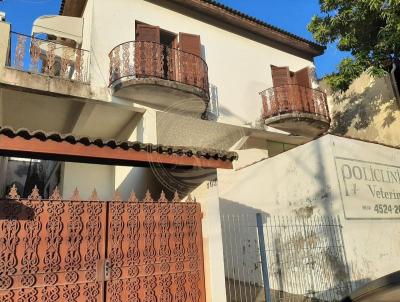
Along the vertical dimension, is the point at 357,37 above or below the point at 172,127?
above

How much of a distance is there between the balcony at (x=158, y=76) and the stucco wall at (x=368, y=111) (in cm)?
Answer: 629

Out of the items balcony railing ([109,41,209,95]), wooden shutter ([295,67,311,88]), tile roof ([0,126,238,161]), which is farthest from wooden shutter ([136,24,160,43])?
wooden shutter ([295,67,311,88])

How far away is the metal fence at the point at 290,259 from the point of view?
730 cm

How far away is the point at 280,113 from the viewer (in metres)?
12.1

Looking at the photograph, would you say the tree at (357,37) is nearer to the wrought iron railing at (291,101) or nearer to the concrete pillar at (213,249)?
the wrought iron railing at (291,101)

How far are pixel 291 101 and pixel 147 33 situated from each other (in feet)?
18.8

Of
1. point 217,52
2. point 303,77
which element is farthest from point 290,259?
point 303,77

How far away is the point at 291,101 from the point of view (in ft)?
40.6

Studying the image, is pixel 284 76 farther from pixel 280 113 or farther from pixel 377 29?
pixel 377 29

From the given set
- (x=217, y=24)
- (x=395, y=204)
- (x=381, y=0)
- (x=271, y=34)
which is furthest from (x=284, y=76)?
(x=395, y=204)

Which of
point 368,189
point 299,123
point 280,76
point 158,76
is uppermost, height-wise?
point 280,76

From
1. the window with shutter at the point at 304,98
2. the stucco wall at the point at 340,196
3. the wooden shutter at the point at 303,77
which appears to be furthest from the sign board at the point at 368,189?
the wooden shutter at the point at 303,77

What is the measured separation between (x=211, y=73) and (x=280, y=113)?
2900 millimetres

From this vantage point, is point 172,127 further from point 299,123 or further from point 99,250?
point 99,250
